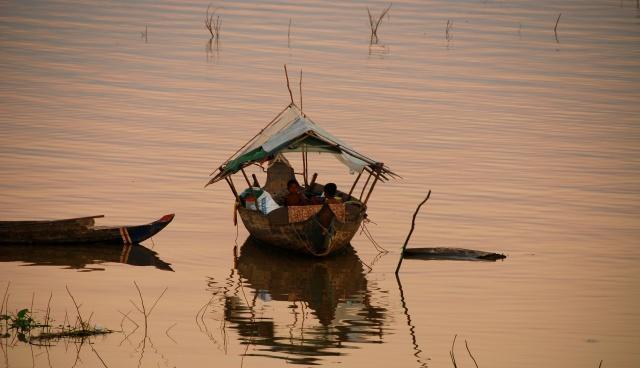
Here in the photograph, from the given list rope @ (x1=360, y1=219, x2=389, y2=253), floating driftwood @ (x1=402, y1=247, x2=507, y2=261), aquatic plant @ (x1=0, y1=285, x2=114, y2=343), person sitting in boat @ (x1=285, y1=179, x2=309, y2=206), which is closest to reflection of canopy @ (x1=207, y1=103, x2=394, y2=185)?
person sitting in boat @ (x1=285, y1=179, x2=309, y2=206)

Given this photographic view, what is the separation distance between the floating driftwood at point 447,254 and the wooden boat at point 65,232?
3.41 metres

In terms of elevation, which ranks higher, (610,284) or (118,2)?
(118,2)

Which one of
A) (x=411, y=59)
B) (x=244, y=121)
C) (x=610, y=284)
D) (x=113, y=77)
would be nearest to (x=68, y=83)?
(x=113, y=77)

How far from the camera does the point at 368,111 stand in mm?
28875

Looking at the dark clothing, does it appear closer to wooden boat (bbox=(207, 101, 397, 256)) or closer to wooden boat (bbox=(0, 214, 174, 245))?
wooden boat (bbox=(207, 101, 397, 256))

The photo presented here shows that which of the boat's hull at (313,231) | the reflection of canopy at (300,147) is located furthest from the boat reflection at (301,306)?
the reflection of canopy at (300,147)

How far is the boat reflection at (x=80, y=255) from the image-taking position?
1653 cm

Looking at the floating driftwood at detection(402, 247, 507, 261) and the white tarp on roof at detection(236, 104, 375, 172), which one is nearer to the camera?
the floating driftwood at detection(402, 247, 507, 261)

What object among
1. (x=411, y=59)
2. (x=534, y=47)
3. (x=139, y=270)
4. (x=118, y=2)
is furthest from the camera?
(x=118, y=2)

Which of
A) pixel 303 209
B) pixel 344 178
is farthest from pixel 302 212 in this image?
pixel 344 178

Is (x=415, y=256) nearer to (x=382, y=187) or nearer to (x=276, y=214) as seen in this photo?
(x=276, y=214)

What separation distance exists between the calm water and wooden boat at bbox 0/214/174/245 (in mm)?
200

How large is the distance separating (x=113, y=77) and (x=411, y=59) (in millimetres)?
8978

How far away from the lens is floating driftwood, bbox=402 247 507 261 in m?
17.4
